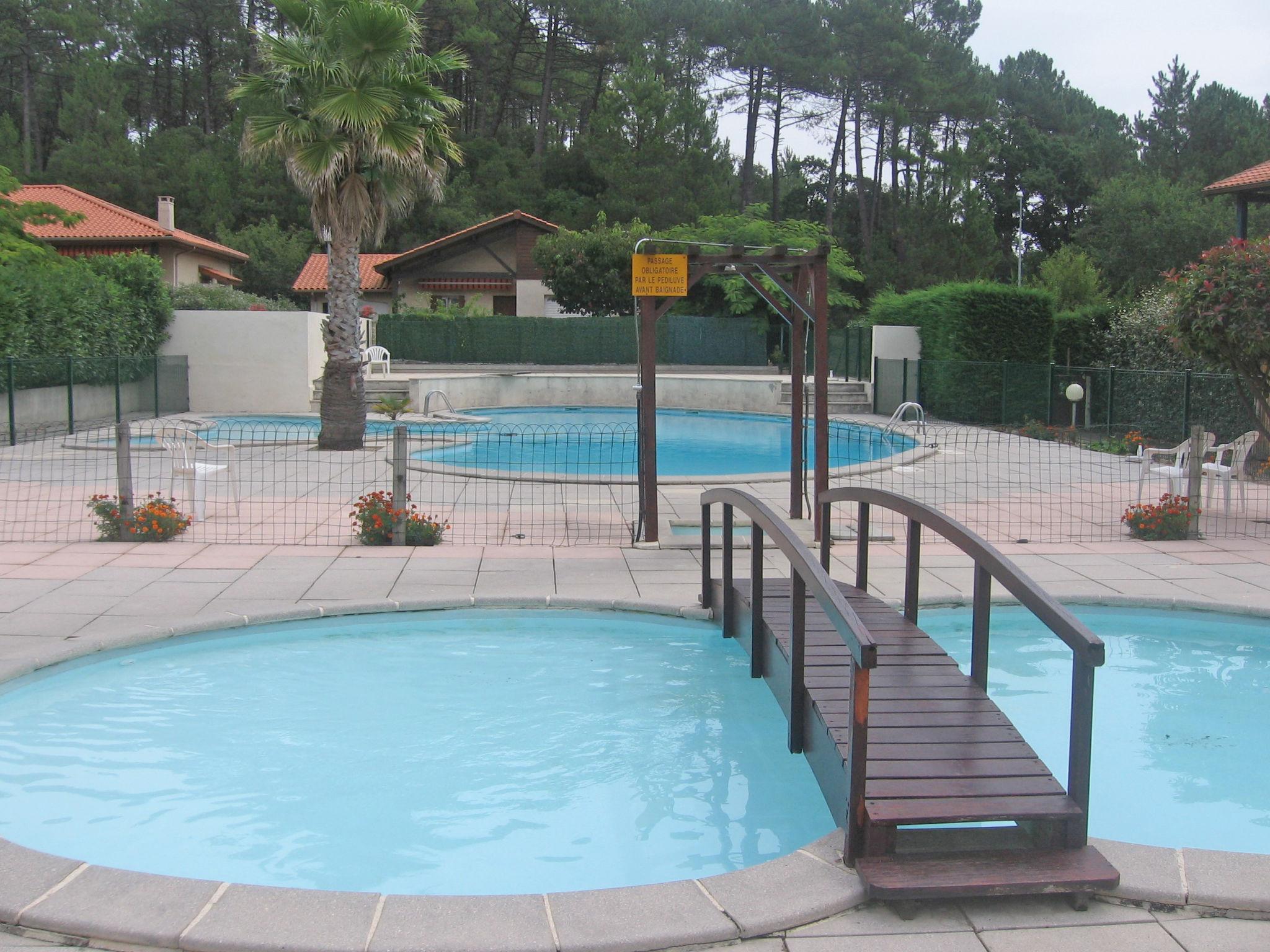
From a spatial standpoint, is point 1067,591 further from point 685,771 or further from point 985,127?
point 985,127

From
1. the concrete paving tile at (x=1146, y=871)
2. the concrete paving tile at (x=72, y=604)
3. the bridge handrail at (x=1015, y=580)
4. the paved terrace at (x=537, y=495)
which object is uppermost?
the bridge handrail at (x=1015, y=580)

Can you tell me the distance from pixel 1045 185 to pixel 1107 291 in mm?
14338

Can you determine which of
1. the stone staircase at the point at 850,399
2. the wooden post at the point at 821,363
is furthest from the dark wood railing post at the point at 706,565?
the stone staircase at the point at 850,399

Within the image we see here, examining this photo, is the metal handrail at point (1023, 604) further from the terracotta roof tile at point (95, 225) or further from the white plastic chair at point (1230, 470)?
the terracotta roof tile at point (95, 225)

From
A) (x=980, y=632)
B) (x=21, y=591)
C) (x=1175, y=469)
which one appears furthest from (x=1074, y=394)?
(x=21, y=591)

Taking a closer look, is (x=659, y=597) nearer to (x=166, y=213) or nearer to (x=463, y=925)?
(x=463, y=925)

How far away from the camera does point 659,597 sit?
7.91 metres

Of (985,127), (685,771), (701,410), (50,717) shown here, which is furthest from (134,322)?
(985,127)

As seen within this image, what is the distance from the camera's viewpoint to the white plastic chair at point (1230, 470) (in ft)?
38.4

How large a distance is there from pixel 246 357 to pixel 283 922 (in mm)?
23290

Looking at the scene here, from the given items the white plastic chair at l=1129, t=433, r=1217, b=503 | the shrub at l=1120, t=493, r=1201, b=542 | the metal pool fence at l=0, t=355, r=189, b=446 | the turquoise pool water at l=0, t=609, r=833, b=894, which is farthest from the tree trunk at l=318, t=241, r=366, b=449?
the shrub at l=1120, t=493, r=1201, b=542

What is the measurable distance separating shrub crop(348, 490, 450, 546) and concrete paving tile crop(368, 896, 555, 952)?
6339mm

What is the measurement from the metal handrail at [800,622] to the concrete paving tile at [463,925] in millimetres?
1073

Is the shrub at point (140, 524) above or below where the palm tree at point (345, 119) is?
below
